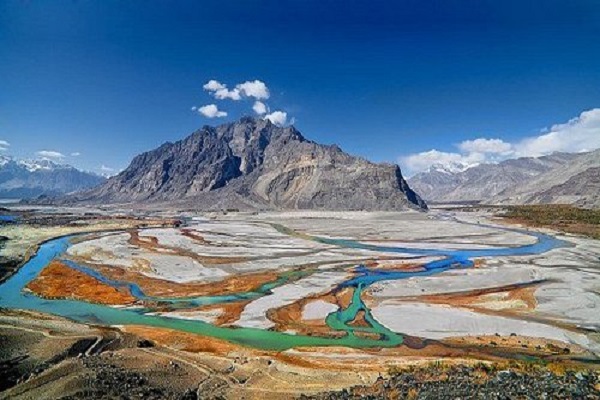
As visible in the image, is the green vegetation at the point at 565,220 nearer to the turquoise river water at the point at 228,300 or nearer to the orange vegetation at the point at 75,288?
the turquoise river water at the point at 228,300

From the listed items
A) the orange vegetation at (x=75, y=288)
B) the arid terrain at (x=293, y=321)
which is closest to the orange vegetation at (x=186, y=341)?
the arid terrain at (x=293, y=321)

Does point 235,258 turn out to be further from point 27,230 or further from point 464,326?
point 27,230

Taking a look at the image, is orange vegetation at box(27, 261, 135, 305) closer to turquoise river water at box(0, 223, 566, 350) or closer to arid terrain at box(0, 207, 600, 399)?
arid terrain at box(0, 207, 600, 399)

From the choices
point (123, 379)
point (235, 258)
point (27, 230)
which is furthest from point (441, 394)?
point (27, 230)

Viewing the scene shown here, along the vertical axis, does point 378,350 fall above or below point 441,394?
below

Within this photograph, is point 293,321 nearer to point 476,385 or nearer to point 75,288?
point 476,385

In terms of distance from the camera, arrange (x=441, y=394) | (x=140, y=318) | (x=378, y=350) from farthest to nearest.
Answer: (x=140, y=318) < (x=378, y=350) < (x=441, y=394)
